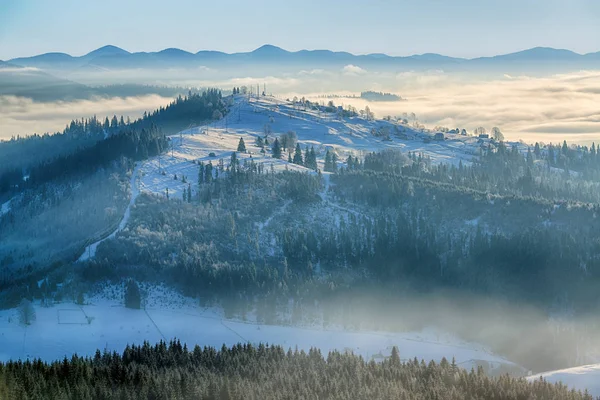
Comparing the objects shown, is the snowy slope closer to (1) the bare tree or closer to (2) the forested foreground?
(2) the forested foreground

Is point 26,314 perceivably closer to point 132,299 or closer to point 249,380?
point 132,299

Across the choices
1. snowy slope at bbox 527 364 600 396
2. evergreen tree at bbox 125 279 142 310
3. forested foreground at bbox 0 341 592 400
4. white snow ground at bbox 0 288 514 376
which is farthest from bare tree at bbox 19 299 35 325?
snowy slope at bbox 527 364 600 396

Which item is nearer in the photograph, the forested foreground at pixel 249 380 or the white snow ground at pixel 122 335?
the forested foreground at pixel 249 380

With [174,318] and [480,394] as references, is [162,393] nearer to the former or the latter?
[480,394]

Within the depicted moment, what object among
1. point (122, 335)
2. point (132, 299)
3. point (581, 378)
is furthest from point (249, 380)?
point (132, 299)

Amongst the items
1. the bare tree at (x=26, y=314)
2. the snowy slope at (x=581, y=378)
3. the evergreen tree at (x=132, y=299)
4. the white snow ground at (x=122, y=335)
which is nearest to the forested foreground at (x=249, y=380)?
the snowy slope at (x=581, y=378)

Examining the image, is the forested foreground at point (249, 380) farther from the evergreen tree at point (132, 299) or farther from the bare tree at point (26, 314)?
the evergreen tree at point (132, 299)
